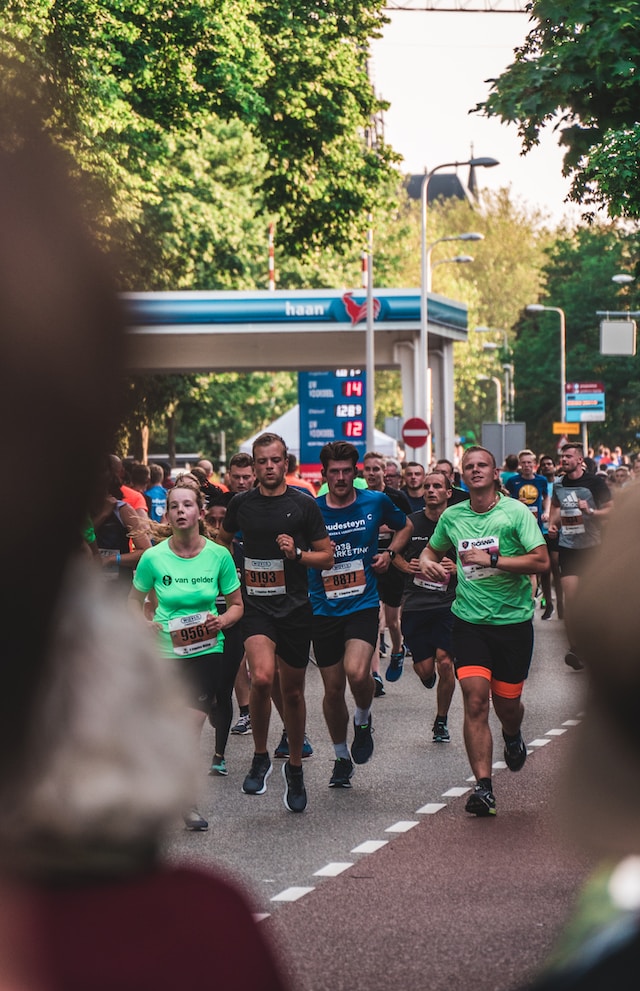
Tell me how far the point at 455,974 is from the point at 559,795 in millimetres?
4489

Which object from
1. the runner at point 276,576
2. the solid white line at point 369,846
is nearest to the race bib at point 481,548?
the runner at point 276,576

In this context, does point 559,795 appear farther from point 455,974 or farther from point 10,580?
point 455,974

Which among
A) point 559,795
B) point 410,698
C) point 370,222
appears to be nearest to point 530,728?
point 410,698

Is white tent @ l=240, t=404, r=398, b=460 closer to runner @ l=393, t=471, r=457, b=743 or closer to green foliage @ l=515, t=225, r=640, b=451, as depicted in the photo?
runner @ l=393, t=471, r=457, b=743

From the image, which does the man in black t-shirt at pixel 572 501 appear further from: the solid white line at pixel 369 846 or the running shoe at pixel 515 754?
the solid white line at pixel 369 846

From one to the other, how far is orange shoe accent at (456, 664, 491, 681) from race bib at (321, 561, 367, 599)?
1395 mm

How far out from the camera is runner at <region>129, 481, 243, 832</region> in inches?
354

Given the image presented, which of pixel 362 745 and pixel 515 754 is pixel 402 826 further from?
pixel 362 745

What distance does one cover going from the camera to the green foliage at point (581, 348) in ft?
238

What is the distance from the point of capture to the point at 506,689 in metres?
9.46

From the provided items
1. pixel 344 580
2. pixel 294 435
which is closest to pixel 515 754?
pixel 344 580

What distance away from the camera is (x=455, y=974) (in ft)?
18.7

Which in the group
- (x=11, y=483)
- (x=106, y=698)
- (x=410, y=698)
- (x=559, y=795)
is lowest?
(x=410, y=698)

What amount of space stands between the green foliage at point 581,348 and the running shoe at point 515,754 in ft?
197
